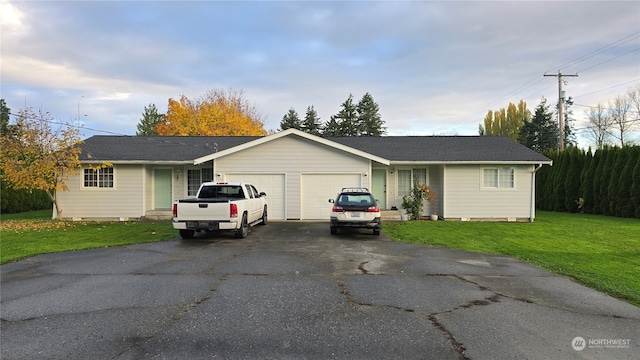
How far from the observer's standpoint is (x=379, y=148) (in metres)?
20.1

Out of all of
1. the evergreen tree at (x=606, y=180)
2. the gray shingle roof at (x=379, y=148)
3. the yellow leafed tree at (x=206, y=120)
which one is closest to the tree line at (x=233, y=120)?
the yellow leafed tree at (x=206, y=120)

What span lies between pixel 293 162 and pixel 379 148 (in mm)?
5245

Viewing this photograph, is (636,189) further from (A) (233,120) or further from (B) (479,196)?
(A) (233,120)

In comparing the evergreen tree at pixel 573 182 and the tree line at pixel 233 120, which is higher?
the tree line at pixel 233 120

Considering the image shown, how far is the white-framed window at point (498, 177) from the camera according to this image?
1792 cm

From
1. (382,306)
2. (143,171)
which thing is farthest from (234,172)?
(382,306)

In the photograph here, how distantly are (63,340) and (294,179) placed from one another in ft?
42.6

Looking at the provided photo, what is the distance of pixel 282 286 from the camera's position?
6566mm

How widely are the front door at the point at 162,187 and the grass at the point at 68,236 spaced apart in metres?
2.46

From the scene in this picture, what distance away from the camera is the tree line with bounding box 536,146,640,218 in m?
19.9

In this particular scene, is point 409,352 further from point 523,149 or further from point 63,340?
point 523,149

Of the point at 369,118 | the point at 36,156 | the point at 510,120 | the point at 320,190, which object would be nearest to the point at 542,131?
the point at 510,120

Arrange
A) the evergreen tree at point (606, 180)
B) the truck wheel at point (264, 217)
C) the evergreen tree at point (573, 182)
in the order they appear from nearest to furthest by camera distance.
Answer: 1. the truck wheel at point (264, 217)
2. the evergreen tree at point (606, 180)
3. the evergreen tree at point (573, 182)

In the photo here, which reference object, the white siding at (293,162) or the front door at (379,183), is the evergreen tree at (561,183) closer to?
the front door at (379,183)
